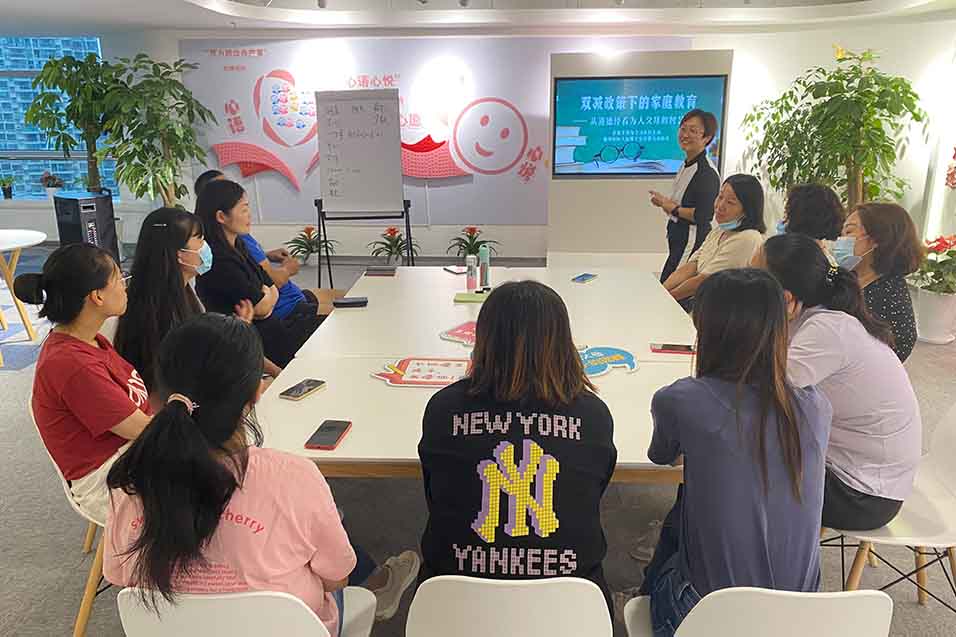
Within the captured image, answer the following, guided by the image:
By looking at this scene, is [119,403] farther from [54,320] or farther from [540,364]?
[540,364]

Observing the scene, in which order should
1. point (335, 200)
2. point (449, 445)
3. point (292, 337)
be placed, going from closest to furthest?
point (449, 445)
point (292, 337)
point (335, 200)

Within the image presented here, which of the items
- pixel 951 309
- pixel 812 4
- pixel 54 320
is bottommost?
pixel 951 309

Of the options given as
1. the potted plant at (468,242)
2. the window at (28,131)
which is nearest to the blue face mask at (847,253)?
the potted plant at (468,242)

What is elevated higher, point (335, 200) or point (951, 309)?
point (335, 200)

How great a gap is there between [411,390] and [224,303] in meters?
1.21

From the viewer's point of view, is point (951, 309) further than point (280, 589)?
Yes

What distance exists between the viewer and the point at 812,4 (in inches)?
240

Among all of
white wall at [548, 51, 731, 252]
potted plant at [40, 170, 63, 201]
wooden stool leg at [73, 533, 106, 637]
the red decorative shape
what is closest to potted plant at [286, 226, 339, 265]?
the red decorative shape

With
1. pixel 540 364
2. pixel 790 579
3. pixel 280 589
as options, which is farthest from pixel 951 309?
pixel 280 589

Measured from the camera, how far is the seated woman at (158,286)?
7.32 feet

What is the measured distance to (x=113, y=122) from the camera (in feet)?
19.9

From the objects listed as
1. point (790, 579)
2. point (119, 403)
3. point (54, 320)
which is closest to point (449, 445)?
point (790, 579)

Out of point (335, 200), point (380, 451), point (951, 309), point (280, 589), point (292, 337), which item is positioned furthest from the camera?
point (335, 200)

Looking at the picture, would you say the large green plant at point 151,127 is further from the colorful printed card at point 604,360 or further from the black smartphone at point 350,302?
the colorful printed card at point 604,360
